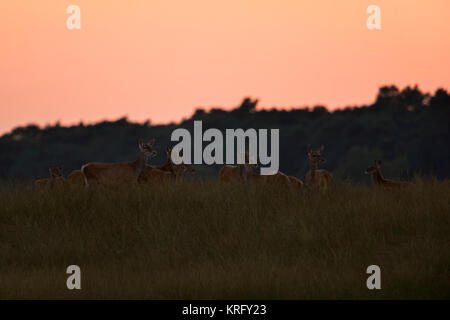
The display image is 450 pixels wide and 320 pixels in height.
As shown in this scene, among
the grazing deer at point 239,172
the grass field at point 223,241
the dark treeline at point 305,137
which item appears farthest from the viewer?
the dark treeline at point 305,137

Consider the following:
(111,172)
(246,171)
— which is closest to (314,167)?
(246,171)

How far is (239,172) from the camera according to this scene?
20.2m

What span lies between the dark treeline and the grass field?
3098 cm

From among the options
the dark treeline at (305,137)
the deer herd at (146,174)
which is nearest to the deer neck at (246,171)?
the deer herd at (146,174)

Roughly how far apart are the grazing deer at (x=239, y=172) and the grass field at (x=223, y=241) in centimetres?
243

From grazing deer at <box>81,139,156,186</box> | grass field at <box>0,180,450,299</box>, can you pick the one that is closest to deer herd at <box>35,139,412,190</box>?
grazing deer at <box>81,139,156,186</box>

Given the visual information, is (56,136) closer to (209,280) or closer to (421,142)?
(421,142)

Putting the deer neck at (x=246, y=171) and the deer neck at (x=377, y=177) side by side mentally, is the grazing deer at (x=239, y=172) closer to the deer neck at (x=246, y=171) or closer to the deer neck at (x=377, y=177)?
the deer neck at (x=246, y=171)

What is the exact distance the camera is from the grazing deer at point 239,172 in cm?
1916

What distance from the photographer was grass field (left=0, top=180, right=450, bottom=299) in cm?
1080

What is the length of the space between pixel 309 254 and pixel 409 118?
170ft

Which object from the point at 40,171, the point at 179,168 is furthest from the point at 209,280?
the point at 40,171
